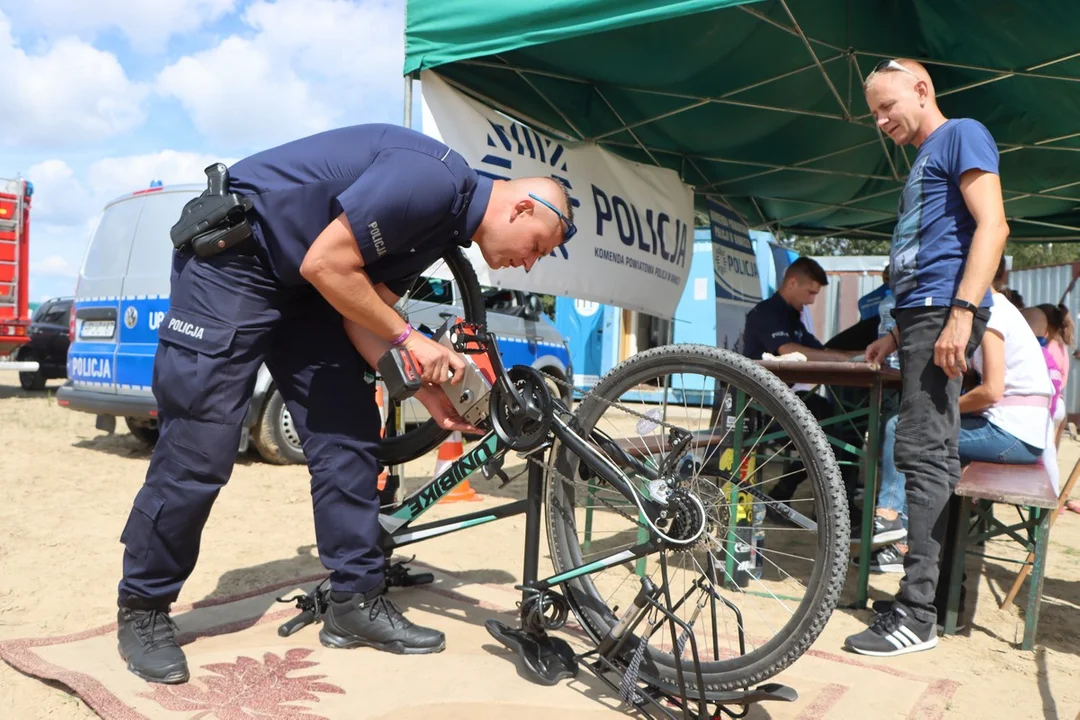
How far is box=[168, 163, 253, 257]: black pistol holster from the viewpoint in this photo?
2.06 m

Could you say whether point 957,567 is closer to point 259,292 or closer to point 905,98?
point 905,98

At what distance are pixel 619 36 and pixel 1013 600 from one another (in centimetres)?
331

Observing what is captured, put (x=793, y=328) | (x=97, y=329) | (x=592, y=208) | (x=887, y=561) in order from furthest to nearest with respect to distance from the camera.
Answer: (x=97, y=329)
(x=592, y=208)
(x=793, y=328)
(x=887, y=561)

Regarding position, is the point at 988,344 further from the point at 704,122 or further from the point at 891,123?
the point at 704,122

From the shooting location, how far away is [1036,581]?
2670 millimetres

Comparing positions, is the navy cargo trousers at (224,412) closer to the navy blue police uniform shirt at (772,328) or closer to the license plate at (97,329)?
the navy blue police uniform shirt at (772,328)

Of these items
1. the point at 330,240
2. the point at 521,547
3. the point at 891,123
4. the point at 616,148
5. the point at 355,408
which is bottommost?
the point at 521,547

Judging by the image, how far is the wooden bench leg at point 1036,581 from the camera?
8.79 ft

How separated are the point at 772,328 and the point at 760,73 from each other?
1555 mm

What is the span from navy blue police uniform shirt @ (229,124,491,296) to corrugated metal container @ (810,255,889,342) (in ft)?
41.4

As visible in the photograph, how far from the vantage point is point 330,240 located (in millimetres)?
1904

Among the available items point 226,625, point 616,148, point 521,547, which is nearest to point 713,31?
point 616,148

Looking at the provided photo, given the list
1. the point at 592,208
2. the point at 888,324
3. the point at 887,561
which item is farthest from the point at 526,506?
the point at 592,208

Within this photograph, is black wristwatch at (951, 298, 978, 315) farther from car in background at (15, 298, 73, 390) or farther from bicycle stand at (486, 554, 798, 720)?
car in background at (15, 298, 73, 390)
